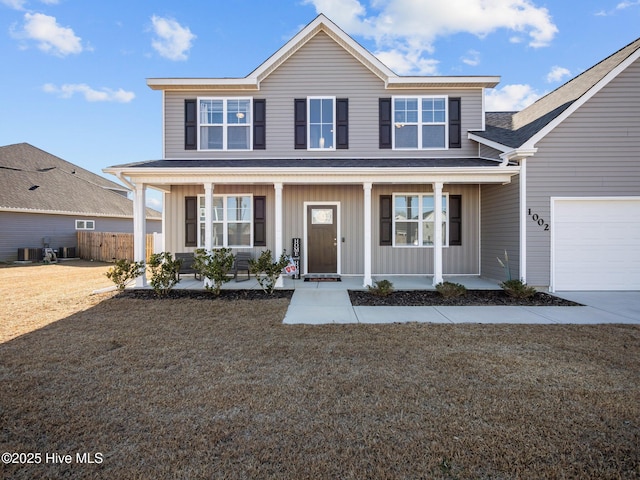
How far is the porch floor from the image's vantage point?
28.5 ft

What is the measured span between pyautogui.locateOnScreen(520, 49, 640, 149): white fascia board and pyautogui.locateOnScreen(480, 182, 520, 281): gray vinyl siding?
965 mm

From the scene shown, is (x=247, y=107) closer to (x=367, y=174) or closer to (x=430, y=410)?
(x=367, y=174)

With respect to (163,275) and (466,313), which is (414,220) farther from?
(163,275)

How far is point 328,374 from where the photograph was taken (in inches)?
146

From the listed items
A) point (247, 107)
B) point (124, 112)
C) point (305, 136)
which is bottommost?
point (305, 136)

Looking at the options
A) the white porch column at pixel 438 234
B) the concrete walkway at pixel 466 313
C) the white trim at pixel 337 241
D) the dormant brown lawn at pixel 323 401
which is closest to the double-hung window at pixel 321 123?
the white trim at pixel 337 241

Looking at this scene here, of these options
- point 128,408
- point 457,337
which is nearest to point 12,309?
point 128,408

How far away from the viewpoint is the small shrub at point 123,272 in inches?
320

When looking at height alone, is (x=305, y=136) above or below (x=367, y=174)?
above

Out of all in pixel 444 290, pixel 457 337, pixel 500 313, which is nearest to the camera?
pixel 457 337

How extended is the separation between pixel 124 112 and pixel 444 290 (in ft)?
77.5

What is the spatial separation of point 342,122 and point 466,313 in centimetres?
656

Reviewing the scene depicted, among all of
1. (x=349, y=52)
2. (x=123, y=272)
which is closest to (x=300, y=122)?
(x=349, y=52)

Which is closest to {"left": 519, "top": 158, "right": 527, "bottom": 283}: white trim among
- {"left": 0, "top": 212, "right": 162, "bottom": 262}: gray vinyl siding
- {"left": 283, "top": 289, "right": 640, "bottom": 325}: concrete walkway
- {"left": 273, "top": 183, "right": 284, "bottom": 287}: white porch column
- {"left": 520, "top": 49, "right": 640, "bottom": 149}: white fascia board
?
{"left": 520, "top": 49, "right": 640, "bottom": 149}: white fascia board
